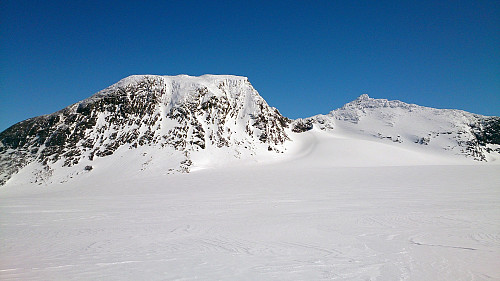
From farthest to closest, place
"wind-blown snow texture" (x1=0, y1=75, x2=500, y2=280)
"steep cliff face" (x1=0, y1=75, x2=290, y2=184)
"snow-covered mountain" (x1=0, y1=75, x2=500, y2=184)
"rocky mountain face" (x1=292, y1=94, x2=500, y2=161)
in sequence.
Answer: "rocky mountain face" (x1=292, y1=94, x2=500, y2=161), "steep cliff face" (x1=0, y1=75, x2=290, y2=184), "snow-covered mountain" (x1=0, y1=75, x2=500, y2=184), "wind-blown snow texture" (x1=0, y1=75, x2=500, y2=280)

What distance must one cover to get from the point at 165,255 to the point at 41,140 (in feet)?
150

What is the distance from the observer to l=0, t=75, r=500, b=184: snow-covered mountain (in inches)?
1497

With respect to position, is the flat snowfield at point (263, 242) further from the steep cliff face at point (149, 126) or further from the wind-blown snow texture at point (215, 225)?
the steep cliff face at point (149, 126)

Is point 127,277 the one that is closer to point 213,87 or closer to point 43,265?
point 43,265

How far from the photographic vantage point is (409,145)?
6269 cm

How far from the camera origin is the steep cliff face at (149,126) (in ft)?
129

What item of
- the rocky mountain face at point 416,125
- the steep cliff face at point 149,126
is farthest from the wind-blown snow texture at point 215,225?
the rocky mountain face at point 416,125

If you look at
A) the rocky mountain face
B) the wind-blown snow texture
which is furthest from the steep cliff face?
the rocky mountain face

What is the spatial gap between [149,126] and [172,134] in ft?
14.5

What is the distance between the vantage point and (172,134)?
44219mm

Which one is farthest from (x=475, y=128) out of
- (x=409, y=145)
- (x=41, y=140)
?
(x=41, y=140)

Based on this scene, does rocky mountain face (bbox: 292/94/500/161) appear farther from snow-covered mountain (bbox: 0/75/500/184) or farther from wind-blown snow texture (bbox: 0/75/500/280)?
wind-blown snow texture (bbox: 0/75/500/280)

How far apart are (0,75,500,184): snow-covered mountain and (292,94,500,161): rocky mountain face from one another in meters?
0.25

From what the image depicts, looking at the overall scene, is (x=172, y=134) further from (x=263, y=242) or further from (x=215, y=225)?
(x=263, y=242)
